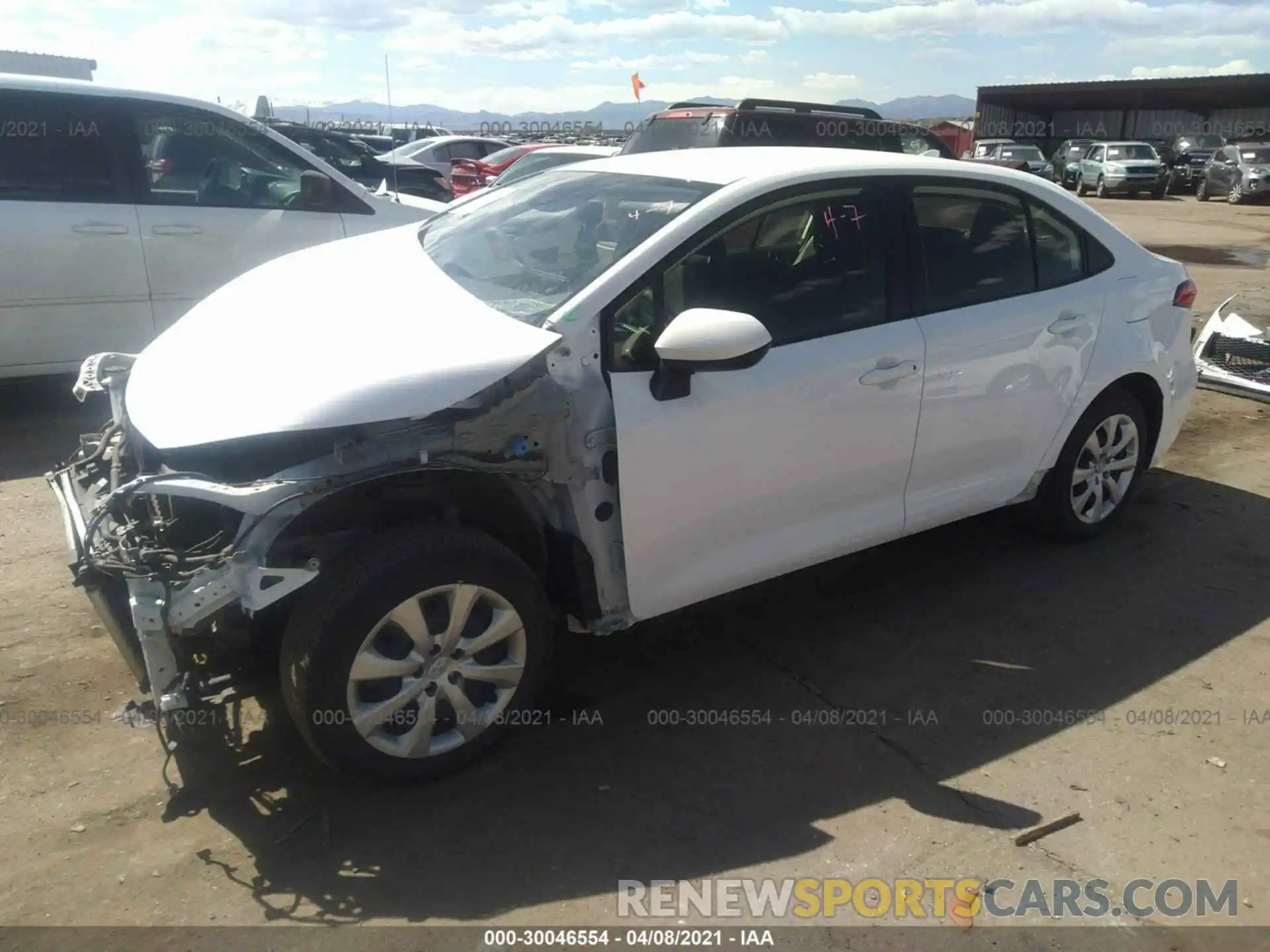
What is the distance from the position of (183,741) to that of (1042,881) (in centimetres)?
253

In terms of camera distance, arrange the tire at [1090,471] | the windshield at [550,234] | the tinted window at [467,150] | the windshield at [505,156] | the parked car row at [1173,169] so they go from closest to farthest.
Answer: the windshield at [550,234], the tire at [1090,471], the windshield at [505,156], the tinted window at [467,150], the parked car row at [1173,169]

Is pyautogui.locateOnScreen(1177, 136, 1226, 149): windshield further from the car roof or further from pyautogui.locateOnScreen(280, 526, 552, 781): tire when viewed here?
pyautogui.locateOnScreen(280, 526, 552, 781): tire

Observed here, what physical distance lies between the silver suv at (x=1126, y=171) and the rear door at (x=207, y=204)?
28.2 m

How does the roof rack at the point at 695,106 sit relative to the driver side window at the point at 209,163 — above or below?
above

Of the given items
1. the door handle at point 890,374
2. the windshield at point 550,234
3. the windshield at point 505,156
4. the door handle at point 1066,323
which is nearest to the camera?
the windshield at point 550,234

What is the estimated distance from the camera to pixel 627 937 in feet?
8.22

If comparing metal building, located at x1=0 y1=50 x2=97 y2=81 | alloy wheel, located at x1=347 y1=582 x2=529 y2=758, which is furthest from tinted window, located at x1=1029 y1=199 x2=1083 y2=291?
metal building, located at x1=0 y1=50 x2=97 y2=81

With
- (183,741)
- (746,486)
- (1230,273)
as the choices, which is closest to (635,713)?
(746,486)

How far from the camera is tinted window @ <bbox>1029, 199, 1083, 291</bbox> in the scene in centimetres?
422

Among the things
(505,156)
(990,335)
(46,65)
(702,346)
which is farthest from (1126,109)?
(702,346)

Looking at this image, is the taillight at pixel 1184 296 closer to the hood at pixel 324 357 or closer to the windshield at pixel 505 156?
the hood at pixel 324 357

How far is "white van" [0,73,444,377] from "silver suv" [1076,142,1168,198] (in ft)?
92.9

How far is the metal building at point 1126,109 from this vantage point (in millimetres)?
38656

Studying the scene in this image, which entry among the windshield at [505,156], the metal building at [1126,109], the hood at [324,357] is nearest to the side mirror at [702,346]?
the hood at [324,357]
